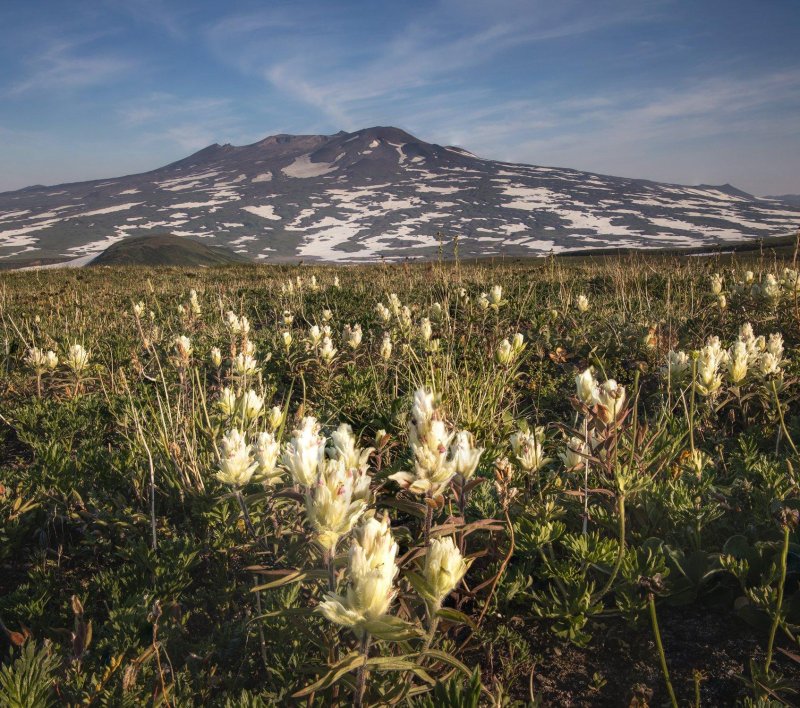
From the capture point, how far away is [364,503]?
3.97 feet

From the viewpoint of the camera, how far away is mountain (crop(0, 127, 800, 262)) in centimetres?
8562

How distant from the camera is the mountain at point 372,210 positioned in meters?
85.6

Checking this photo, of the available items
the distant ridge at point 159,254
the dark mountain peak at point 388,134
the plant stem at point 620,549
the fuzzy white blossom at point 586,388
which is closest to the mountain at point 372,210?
the dark mountain peak at point 388,134

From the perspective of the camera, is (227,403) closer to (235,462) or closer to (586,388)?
(235,462)

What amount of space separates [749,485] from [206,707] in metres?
2.17

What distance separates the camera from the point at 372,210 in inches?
4210

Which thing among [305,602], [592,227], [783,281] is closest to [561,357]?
[783,281]

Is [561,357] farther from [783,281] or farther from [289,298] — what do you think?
[289,298]

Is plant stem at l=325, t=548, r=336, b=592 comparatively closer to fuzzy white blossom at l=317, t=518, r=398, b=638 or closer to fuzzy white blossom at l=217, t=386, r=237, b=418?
fuzzy white blossom at l=317, t=518, r=398, b=638

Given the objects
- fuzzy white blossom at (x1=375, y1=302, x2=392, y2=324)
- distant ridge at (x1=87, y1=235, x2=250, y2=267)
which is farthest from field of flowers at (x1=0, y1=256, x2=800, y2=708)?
distant ridge at (x1=87, y1=235, x2=250, y2=267)

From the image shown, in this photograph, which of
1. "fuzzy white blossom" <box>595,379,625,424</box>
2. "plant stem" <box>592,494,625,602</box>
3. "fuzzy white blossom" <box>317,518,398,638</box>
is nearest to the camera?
"fuzzy white blossom" <box>317,518,398,638</box>

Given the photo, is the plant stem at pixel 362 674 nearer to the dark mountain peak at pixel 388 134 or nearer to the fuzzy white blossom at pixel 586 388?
the fuzzy white blossom at pixel 586 388

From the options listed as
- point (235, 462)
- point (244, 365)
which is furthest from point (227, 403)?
point (235, 462)

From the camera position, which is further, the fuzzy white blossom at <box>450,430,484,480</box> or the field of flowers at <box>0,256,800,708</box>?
the fuzzy white blossom at <box>450,430,484,480</box>
